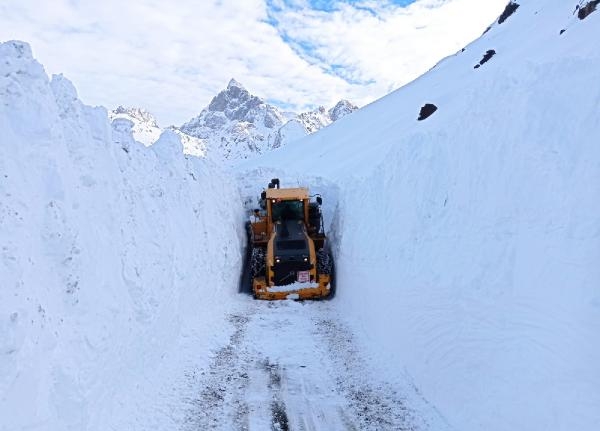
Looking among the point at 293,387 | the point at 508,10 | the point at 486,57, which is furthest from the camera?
the point at 508,10

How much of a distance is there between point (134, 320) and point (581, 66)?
30.0 feet

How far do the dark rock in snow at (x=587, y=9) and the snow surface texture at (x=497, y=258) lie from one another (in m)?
18.0

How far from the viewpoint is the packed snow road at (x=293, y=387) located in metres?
6.95

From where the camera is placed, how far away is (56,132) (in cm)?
728

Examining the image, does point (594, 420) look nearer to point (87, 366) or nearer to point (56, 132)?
point (87, 366)

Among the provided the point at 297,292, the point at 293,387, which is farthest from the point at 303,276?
the point at 293,387

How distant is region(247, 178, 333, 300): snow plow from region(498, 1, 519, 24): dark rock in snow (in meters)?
41.3

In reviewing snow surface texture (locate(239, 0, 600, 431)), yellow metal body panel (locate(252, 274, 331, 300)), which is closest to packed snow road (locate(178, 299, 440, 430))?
snow surface texture (locate(239, 0, 600, 431))

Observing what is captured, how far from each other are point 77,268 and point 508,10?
5260 cm

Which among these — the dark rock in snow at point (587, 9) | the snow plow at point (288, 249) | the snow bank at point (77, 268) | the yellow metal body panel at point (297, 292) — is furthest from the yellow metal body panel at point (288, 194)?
the dark rock in snow at point (587, 9)

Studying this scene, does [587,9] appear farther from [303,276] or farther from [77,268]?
[77,268]

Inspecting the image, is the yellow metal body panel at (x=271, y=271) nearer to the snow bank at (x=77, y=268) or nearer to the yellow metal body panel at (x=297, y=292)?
the yellow metal body panel at (x=297, y=292)

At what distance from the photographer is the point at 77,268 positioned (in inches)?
264

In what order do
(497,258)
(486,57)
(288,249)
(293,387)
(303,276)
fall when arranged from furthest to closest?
(486,57) < (288,249) < (303,276) < (293,387) < (497,258)
